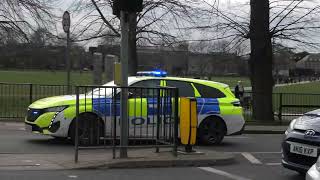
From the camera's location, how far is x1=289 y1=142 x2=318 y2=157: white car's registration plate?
8.34m

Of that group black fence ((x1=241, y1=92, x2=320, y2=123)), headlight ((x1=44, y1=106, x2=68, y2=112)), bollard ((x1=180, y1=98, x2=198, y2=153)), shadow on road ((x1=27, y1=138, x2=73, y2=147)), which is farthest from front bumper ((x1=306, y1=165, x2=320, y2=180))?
black fence ((x1=241, y1=92, x2=320, y2=123))

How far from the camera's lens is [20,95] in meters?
22.0

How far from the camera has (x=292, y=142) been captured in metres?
8.73

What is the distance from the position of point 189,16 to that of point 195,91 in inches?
460

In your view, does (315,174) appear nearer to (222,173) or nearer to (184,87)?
(222,173)

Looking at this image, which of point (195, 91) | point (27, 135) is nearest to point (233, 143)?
point (195, 91)

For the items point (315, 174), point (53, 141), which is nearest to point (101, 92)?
point (53, 141)

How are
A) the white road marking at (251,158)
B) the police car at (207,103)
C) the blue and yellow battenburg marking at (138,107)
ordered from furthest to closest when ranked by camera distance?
the police car at (207,103) → the white road marking at (251,158) → the blue and yellow battenburg marking at (138,107)

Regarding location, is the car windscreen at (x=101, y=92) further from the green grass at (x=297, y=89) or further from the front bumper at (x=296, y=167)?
the green grass at (x=297, y=89)

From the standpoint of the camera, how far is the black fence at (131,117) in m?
10.6

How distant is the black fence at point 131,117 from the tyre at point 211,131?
2.84 meters

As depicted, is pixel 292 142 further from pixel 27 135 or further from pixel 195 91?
pixel 27 135

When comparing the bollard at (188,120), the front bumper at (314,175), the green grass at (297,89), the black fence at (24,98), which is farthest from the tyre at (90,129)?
the green grass at (297,89)

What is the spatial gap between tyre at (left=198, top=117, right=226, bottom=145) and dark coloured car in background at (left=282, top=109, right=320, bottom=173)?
5.00 metres
